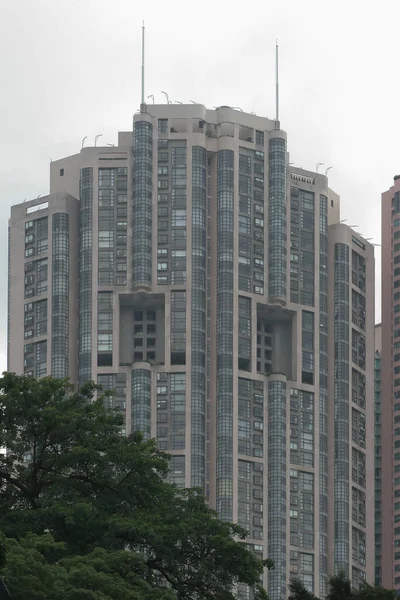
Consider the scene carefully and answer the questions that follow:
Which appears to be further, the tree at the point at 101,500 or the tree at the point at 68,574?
the tree at the point at 101,500

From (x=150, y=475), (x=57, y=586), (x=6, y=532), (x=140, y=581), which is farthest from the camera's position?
(x=150, y=475)

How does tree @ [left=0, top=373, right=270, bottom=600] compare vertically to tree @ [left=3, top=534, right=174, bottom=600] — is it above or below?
above

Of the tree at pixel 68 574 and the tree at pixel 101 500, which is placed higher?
the tree at pixel 101 500

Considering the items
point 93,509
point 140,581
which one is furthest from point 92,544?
point 140,581

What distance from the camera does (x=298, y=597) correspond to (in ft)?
240

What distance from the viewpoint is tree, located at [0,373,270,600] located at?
250 ft

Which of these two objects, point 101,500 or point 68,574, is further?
point 101,500

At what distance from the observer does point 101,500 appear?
78812 mm

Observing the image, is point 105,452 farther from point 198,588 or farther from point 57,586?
point 57,586

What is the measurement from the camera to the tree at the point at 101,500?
7625cm

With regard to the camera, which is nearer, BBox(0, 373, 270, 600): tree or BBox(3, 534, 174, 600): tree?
BBox(3, 534, 174, 600): tree

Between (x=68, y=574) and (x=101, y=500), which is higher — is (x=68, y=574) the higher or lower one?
the lower one

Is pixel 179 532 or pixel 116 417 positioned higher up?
pixel 116 417

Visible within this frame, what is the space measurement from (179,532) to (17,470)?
7783 mm
